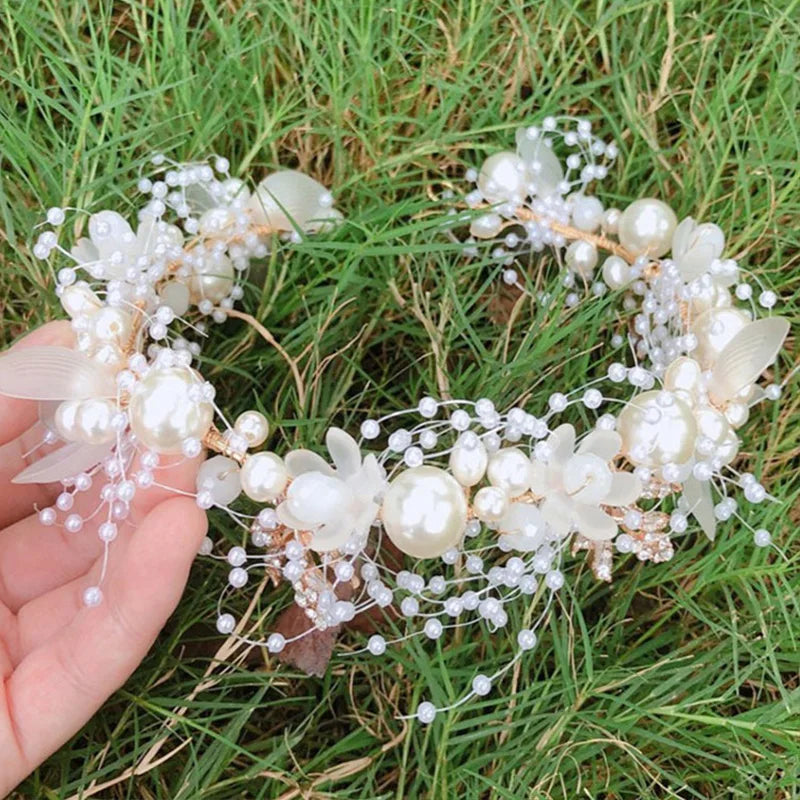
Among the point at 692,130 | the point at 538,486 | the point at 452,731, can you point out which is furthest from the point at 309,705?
the point at 692,130

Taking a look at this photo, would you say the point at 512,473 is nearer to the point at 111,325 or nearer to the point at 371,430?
the point at 371,430

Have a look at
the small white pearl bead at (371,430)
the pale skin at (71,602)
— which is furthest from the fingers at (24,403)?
the small white pearl bead at (371,430)

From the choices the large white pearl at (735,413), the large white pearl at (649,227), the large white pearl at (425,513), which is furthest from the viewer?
the large white pearl at (649,227)

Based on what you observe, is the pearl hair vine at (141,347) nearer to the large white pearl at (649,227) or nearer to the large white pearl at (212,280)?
the large white pearl at (212,280)

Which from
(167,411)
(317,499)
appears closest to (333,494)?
(317,499)

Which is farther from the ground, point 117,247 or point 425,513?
point 117,247

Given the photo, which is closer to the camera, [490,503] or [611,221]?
[490,503]
